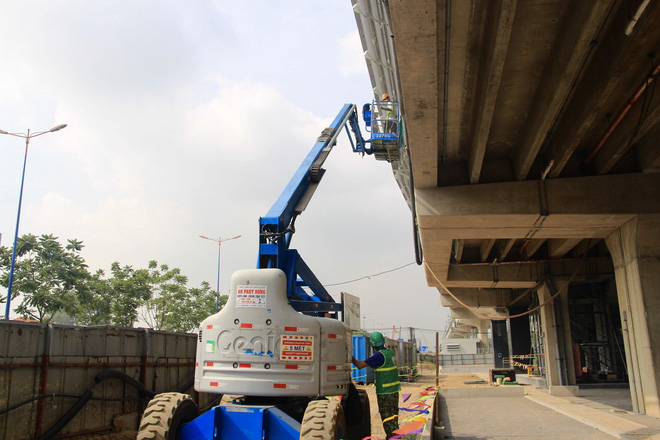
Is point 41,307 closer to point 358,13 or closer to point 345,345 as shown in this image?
point 358,13

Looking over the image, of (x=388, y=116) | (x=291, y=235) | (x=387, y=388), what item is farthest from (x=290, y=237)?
(x=388, y=116)

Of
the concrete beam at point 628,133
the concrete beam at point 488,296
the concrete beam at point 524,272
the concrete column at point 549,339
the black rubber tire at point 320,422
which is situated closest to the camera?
the black rubber tire at point 320,422

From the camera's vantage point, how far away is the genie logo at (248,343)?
6.25 metres

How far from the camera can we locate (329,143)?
11.7 meters

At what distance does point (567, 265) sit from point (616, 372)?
6581mm

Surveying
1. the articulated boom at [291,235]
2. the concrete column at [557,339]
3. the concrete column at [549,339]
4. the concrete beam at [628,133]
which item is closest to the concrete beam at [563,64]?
the concrete beam at [628,133]

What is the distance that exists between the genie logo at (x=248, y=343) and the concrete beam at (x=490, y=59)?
4934 millimetres

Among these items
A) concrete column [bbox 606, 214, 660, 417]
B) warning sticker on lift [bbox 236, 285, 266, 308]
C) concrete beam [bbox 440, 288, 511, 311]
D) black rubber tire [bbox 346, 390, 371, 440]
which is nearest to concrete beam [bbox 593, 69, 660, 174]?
concrete column [bbox 606, 214, 660, 417]

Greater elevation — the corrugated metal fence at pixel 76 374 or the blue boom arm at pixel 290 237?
the blue boom arm at pixel 290 237

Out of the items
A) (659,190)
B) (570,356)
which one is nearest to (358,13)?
(659,190)

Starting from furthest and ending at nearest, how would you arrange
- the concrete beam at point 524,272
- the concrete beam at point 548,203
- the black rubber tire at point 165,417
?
1. the concrete beam at point 524,272
2. the concrete beam at point 548,203
3. the black rubber tire at point 165,417

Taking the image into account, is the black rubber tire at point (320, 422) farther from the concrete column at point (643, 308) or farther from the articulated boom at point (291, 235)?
the concrete column at point (643, 308)

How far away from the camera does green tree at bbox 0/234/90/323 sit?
26281 millimetres

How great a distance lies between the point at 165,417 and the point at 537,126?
827cm
